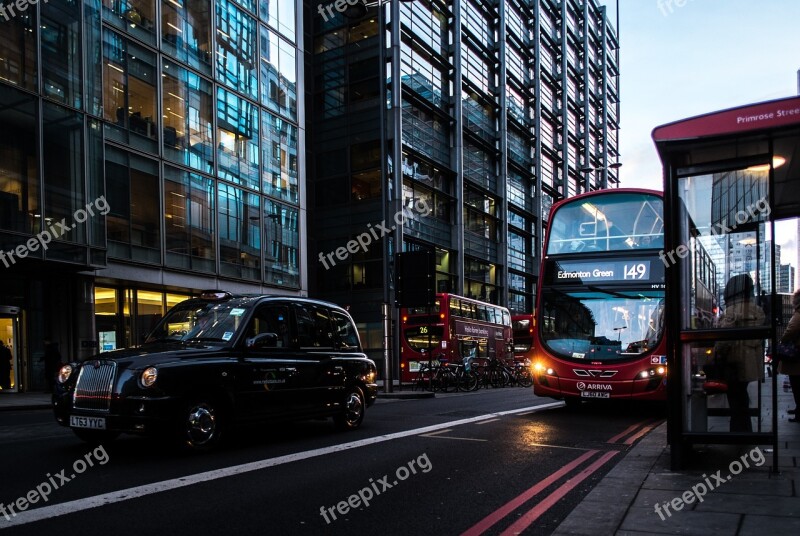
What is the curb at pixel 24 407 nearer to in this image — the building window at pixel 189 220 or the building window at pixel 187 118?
the building window at pixel 189 220

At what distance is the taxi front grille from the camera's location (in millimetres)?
6707

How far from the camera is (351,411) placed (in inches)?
378

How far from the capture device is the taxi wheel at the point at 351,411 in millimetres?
9453

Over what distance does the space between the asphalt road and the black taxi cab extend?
36cm

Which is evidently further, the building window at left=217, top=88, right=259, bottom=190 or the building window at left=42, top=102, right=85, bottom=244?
the building window at left=217, top=88, right=259, bottom=190

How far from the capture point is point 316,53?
136 feet

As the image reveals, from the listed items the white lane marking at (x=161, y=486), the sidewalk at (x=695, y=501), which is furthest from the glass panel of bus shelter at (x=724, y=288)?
the white lane marking at (x=161, y=486)

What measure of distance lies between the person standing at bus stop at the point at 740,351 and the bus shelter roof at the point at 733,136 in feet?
2.74

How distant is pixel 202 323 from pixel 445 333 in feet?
61.0

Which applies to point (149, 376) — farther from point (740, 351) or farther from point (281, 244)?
point (281, 244)

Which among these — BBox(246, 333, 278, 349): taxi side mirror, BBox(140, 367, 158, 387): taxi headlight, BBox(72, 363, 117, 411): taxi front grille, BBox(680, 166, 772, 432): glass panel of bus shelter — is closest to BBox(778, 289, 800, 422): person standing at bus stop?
BBox(680, 166, 772, 432): glass panel of bus shelter

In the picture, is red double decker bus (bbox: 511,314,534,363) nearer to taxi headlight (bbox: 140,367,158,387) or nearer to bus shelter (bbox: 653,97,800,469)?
bus shelter (bbox: 653,97,800,469)

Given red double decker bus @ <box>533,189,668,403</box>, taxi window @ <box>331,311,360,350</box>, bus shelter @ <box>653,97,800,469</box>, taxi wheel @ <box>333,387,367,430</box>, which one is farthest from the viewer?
red double decker bus @ <box>533,189,668,403</box>

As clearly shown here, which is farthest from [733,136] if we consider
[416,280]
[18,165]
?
[18,165]
